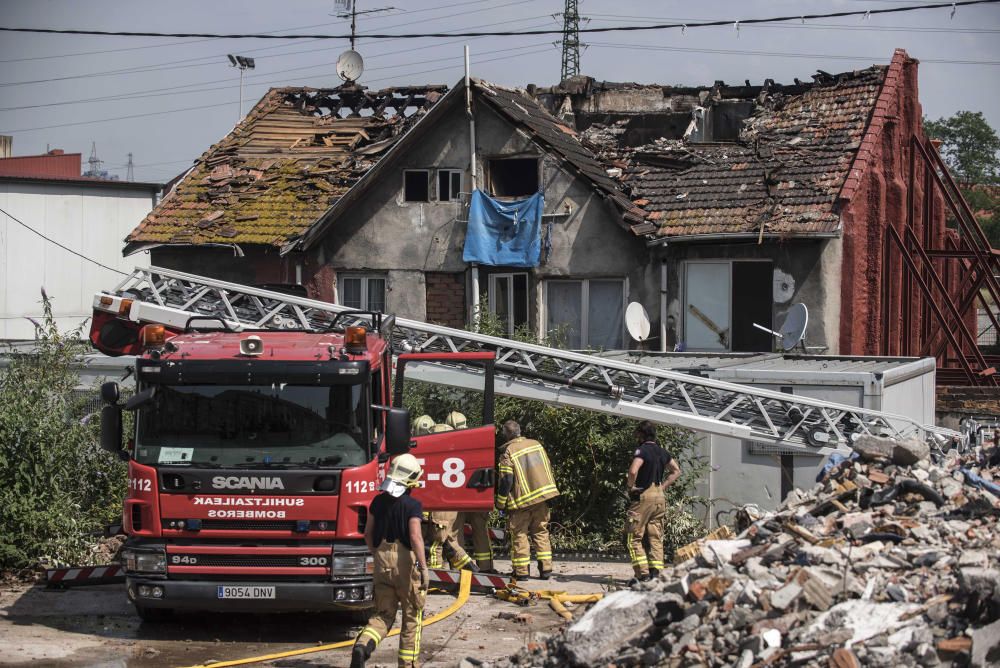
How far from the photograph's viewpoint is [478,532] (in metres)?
13.3

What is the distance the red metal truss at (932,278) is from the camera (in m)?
24.0

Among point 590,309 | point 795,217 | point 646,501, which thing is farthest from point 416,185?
point 646,501

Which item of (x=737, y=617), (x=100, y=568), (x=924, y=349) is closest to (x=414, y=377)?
(x=100, y=568)

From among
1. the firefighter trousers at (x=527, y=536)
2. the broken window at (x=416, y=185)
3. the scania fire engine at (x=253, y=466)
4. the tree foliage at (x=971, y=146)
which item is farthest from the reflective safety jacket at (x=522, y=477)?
the tree foliage at (x=971, y=146)

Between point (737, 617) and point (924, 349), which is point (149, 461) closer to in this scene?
point (737, 617)

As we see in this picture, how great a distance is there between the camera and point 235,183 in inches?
1006

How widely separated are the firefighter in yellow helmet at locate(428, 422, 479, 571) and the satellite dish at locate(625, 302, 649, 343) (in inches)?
317

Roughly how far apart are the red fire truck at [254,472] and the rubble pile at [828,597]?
1.98 metres

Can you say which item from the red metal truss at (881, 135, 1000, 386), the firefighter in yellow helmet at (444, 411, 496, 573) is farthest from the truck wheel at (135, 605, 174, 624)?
the red metal truss at (881, 135, 1000, 386)

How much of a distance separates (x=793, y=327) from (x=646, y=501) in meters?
8.58

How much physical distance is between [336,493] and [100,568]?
385 cm

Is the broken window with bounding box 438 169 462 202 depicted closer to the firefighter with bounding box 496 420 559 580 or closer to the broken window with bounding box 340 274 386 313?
the broken window with bounding box 340 274 386 313

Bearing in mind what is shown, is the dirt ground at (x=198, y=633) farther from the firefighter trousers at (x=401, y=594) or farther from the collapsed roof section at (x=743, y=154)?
the collapsed roof section at (x=743, y=154)

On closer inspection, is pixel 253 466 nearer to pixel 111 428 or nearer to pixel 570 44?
pixel 111 428
